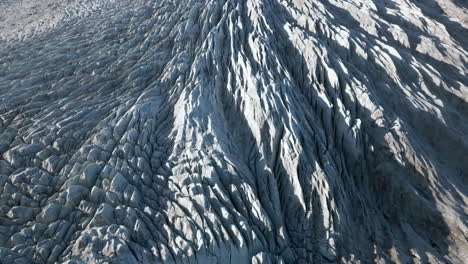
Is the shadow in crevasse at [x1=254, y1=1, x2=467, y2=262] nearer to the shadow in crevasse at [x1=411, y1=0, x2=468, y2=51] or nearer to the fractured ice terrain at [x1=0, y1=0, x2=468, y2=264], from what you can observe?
the fractured ice terrain at [x1=0, y1=0, x2=468, y2=264]

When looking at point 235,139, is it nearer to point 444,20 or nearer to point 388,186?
point 388,186

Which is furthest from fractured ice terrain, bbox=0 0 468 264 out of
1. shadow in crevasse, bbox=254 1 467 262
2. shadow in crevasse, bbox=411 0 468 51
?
shadow in crevasse, bbox=411 0 468 51

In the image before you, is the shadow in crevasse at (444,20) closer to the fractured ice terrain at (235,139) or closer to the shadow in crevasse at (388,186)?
the fractured ice terrain at (235,139)

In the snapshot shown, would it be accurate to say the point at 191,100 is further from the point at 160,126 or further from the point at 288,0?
the point at 288,0

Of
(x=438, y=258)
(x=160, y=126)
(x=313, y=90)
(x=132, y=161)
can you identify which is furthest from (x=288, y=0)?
(x=438, y=258)

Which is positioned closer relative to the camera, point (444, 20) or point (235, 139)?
point (235, 139)

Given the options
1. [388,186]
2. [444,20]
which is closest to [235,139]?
[388,186]

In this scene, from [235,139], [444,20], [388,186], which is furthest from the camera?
[444,20]
